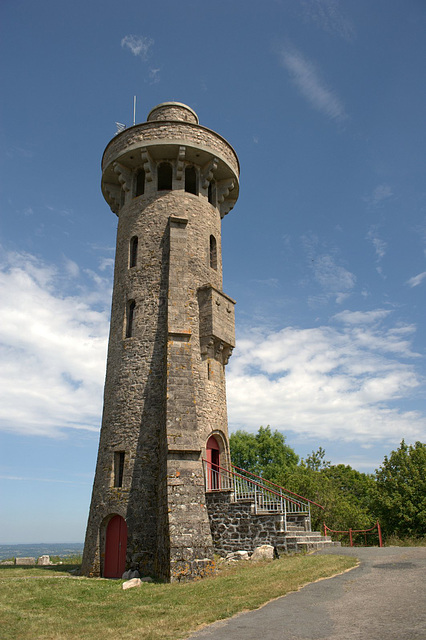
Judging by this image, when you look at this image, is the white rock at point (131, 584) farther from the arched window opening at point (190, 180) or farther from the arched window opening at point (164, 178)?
the arched window opening at point (164, 178)

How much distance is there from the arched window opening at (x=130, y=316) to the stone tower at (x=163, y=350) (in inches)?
1.5

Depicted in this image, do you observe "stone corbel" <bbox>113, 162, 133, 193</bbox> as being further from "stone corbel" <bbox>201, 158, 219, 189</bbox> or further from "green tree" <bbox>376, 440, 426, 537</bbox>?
"green tree" <bbox>376, 440, 426, 537</bbox>

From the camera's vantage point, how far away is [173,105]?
21.9 m

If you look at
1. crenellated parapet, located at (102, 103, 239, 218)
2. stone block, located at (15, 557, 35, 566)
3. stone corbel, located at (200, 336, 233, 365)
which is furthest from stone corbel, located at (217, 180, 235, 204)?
stone block, located at (15, 557, 35, 566)

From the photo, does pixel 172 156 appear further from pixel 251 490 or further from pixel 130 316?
pixel 251 490

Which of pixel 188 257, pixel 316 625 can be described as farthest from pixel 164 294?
pixel 316 625

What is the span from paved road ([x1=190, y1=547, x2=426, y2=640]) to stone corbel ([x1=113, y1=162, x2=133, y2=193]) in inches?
653

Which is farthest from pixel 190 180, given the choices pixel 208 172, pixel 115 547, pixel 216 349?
pixel 115 547

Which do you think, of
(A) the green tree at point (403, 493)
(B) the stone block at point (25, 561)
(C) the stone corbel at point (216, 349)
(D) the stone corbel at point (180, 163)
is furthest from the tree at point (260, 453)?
(D) the stone corbel at point (180, 163)

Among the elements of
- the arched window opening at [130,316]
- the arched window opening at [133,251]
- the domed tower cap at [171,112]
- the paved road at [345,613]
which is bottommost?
the paved road at [345,613]

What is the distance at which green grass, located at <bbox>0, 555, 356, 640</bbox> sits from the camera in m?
7.79

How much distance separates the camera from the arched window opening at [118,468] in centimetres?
1633

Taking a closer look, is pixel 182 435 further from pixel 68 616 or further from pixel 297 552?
pixel 68 616

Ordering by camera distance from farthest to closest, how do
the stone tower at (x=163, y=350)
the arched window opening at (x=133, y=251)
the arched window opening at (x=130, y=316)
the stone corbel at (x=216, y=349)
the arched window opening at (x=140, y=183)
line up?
the arched window opening at (x=140, y=183) < the arched window opening at (x=133, y=251) < the arched window opening at (x=130, y=316) < the stone corbel at (x=216, y=349) < the stone tower at (x=163, y=350)
